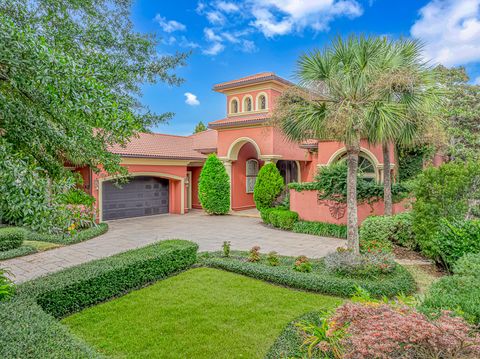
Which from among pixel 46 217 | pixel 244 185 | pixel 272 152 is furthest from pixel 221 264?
pixel 244 185

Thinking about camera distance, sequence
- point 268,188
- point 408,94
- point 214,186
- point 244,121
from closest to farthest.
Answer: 1. point 408,94
2. point 268,188
3. point 244,121
4. point 214,186

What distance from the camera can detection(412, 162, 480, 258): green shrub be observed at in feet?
26.7

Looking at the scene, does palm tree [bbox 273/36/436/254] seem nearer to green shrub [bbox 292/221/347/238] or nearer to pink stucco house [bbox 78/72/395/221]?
green shrub [bbox 292/221/347/238]

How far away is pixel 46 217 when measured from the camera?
2.91m

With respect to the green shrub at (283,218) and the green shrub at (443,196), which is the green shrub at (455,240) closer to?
the green shrub at (443,196)

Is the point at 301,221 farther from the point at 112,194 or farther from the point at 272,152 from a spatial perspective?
the point at 112,194

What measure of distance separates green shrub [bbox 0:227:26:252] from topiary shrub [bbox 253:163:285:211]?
35.0 ft

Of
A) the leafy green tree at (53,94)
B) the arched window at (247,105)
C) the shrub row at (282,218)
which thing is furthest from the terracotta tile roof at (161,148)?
the leafy green tree at (53,94)

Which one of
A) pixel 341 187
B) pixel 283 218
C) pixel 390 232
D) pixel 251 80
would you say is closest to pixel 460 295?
pixel 390 232

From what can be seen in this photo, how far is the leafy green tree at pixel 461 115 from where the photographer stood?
64.2ft

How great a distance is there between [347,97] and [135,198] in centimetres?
1421

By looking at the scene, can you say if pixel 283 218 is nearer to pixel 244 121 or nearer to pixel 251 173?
pixel 244 121

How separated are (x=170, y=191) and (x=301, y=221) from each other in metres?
9.60

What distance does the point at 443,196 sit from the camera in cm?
842
